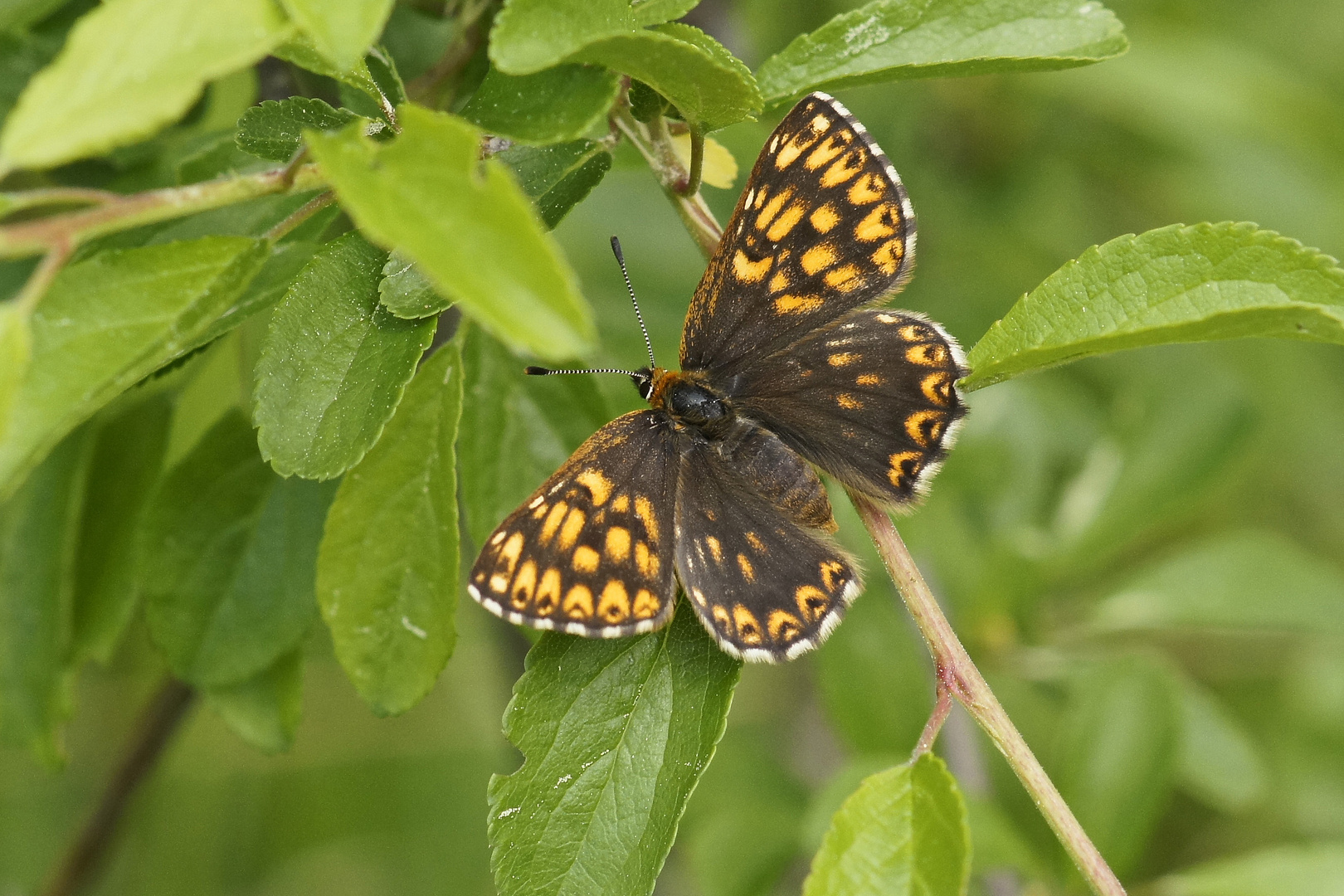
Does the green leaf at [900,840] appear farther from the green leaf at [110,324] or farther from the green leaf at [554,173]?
the green leaf at [110,324]

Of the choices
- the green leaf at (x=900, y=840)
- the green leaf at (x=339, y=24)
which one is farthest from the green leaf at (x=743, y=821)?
the green leaf at (x=339, y=24)

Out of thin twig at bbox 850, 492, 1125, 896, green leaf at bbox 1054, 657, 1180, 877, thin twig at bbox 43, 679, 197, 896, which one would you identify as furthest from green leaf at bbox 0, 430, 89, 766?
green leaf at bbox 1054, 657, 1180, 877

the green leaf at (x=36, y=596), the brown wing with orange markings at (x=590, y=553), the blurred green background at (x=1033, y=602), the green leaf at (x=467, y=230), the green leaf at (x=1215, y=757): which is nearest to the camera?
the green leaf at (x=467, y=230)

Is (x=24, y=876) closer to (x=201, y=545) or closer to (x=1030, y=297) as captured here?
(x=201, y=545)

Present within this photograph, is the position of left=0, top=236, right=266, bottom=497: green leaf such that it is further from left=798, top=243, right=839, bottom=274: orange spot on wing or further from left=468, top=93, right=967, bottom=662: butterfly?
left=798, top=243, right=839, bottom=274: orange spot on wing

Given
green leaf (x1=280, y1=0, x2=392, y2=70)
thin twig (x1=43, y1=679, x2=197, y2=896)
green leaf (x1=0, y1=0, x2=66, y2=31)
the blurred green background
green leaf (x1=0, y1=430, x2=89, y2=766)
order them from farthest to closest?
the blurred green background < thin twig (x1=43, y1=679, x2=197, y2=896) < green leaf (x1=0, y1=430, x2=89, y2=766) < green leaf (x1=0, y1=0, x2=66, y2=31) < green leaf (x1=280, y1=0, x2=392, y2=70)
